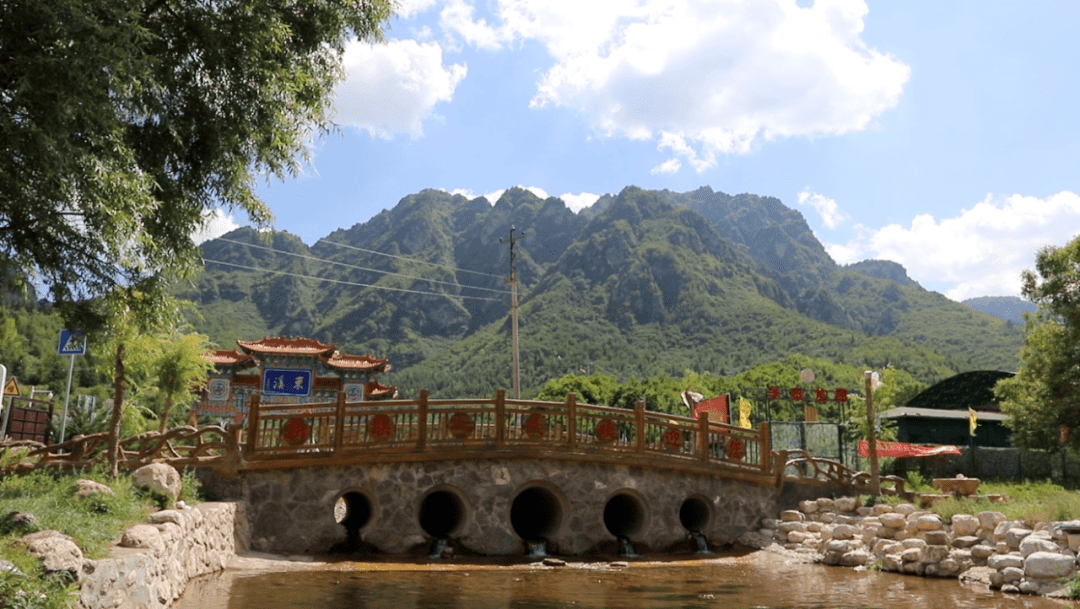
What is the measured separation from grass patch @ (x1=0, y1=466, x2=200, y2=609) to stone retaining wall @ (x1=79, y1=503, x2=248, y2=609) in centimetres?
27

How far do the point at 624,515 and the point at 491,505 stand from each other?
4.27 meters

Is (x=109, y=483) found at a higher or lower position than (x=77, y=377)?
lower

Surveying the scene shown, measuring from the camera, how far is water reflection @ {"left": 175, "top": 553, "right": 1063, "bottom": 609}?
970 cm

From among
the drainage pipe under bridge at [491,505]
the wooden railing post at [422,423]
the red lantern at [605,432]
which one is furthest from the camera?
the red lantern at [605,432]

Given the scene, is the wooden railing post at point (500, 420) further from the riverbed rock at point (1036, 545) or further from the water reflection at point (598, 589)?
the riverbed rock at point (1036, 545)

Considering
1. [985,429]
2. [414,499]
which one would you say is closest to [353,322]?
[985,429]

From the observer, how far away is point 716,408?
22.9m

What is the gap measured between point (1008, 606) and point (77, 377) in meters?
61.3

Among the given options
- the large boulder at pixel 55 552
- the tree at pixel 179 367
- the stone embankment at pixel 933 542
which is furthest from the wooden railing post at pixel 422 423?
the tree at pixel 179 367

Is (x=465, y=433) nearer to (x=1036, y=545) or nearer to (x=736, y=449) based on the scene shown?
(x=736, y=449)

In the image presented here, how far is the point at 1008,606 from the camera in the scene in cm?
1011

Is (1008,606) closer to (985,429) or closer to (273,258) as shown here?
(985,429)

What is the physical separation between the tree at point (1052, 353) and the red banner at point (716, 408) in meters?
9.35

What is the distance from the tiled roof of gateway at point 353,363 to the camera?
33.5 m
